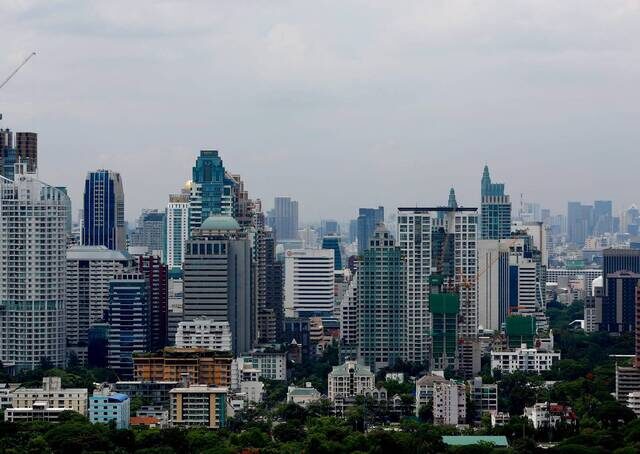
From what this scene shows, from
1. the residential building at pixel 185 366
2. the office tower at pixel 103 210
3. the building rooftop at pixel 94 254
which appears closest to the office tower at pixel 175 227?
the office tower at pixel 103 210

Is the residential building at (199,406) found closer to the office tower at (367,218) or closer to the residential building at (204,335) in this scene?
the residential building at (204,335)

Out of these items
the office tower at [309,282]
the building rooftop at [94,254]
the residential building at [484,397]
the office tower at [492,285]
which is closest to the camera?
the residential building at [484,397]

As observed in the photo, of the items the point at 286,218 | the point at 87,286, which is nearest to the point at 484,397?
the point at 87,286

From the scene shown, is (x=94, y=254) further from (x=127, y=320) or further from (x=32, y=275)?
(x=32, y=275)

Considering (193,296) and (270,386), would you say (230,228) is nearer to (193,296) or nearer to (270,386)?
(193,296)

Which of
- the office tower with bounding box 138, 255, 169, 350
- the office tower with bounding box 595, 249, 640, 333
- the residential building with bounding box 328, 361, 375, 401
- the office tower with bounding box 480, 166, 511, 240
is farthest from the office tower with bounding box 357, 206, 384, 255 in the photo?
the residential building with bounding box 328, 361, 375, 401

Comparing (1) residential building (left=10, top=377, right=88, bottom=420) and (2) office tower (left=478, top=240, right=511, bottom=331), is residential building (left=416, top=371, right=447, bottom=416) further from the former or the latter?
(2) office tower (left=478, top=240, right=511, bottom=331)
